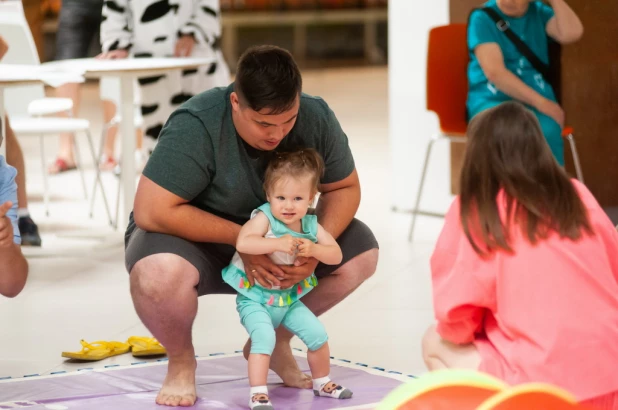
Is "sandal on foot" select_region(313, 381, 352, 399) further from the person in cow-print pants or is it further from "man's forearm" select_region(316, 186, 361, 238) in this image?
the person in cow-print pants

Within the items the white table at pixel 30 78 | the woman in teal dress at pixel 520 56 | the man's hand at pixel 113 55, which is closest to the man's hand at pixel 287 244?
the white table at pixel 30 78

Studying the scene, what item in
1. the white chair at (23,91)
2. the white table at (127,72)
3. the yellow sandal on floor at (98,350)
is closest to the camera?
the yellow sandal on floor at (98,350)

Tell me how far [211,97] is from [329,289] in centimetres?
59

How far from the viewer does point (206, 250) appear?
2.74 meters

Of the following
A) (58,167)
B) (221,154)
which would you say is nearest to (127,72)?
(221,154)

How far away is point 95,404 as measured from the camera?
106 inches

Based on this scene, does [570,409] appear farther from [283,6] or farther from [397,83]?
[283,6]

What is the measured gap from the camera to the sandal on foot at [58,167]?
22.3 ft

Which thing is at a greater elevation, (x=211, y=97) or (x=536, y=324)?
(x=211, y=97)

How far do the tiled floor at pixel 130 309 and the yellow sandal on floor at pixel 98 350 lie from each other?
0.03m

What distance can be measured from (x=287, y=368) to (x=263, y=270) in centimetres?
36

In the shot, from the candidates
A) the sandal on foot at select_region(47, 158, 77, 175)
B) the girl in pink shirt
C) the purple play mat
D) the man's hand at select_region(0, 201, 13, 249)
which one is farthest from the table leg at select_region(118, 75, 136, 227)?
the girl in pink shirt

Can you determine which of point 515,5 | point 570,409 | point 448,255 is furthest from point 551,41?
point 570,409

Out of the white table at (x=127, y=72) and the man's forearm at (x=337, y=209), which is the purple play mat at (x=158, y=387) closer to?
the man's forearm at (x=337, y=209)
